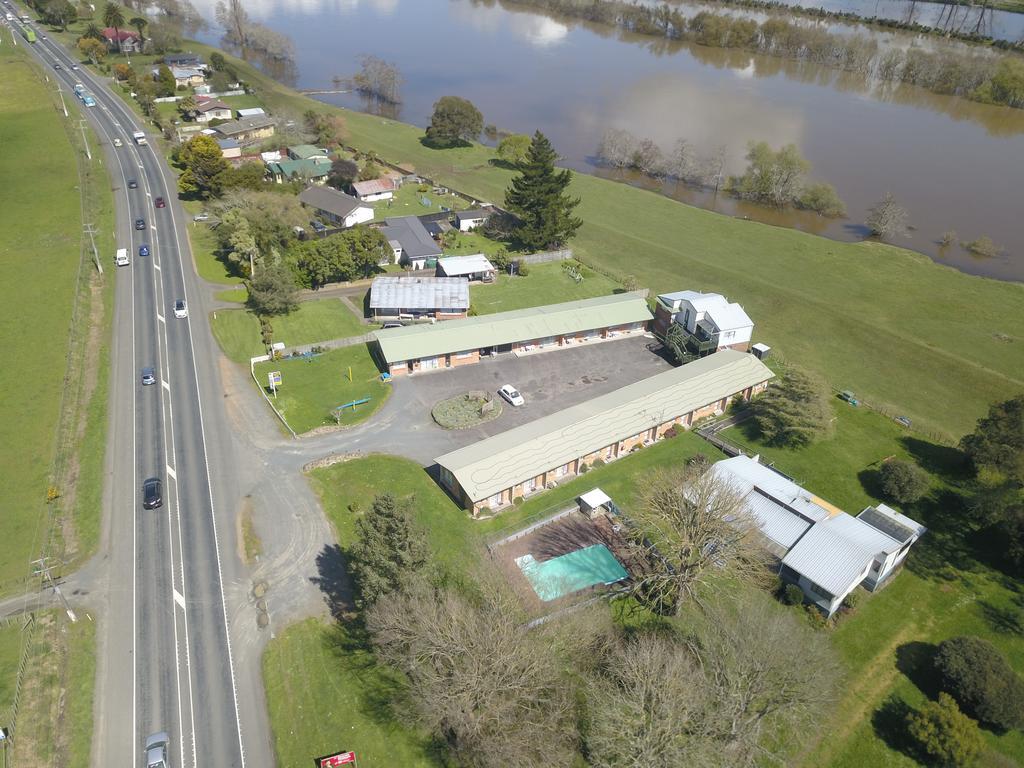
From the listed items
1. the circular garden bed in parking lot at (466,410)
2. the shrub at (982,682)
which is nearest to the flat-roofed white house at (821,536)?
the shrub at (982,682)

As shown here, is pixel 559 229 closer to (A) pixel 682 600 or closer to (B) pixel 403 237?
(B) pixel 403 237

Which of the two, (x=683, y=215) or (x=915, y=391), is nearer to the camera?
(x=915, y=391)

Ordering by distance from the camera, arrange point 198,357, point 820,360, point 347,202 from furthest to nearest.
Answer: point 347,202
point 820,360
point 198,357

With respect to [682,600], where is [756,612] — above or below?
above

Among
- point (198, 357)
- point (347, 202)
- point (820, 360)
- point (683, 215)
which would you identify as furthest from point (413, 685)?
point (683, 215)

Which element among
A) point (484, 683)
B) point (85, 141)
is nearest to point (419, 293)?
point (484, 683)

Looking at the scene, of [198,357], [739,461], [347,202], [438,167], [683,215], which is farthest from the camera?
[438,167]

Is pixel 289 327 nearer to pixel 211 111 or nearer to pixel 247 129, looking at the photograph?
pixel 247 129
